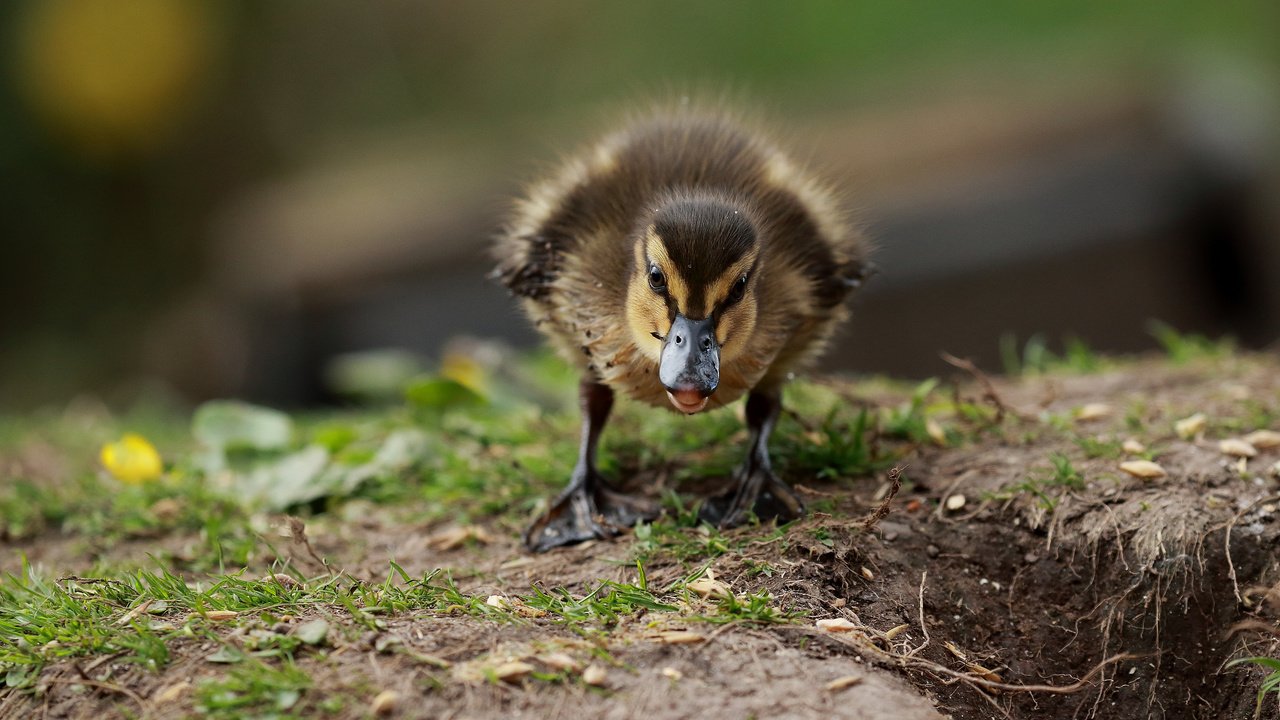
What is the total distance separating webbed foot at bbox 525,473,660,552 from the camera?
3662mm

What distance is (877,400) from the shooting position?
184 inches

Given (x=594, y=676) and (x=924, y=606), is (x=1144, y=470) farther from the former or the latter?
(x=594, y=676)

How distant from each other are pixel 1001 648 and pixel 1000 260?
5808mm

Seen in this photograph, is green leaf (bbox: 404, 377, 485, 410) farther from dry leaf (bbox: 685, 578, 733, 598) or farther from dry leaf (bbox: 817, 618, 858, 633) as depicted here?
dry leaf (bbox: 817, 618, 858, 633)

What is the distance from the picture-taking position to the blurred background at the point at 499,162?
8734 millimetres

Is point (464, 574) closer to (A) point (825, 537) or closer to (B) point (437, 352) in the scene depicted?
(A) point (825, 537)

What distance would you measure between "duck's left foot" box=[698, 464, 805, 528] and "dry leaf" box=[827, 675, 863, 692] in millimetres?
838

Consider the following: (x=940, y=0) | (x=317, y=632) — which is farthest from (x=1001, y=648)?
(x=940, y=0)

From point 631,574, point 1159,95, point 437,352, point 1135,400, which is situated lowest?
point 437,352

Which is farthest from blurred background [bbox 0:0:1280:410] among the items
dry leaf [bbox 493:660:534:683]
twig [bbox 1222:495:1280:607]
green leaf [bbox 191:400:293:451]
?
dry leaf [bbox 493:660:534:683]

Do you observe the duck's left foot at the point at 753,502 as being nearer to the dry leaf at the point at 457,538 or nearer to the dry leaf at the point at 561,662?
the dry leaf at the point at 457,538

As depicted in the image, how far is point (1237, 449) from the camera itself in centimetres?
363

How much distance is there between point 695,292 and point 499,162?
6872 mm

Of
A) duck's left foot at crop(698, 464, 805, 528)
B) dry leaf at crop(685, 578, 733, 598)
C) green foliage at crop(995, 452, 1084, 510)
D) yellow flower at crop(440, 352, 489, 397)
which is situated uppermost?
green foliage at crop(995, 452, 1084, 510)
